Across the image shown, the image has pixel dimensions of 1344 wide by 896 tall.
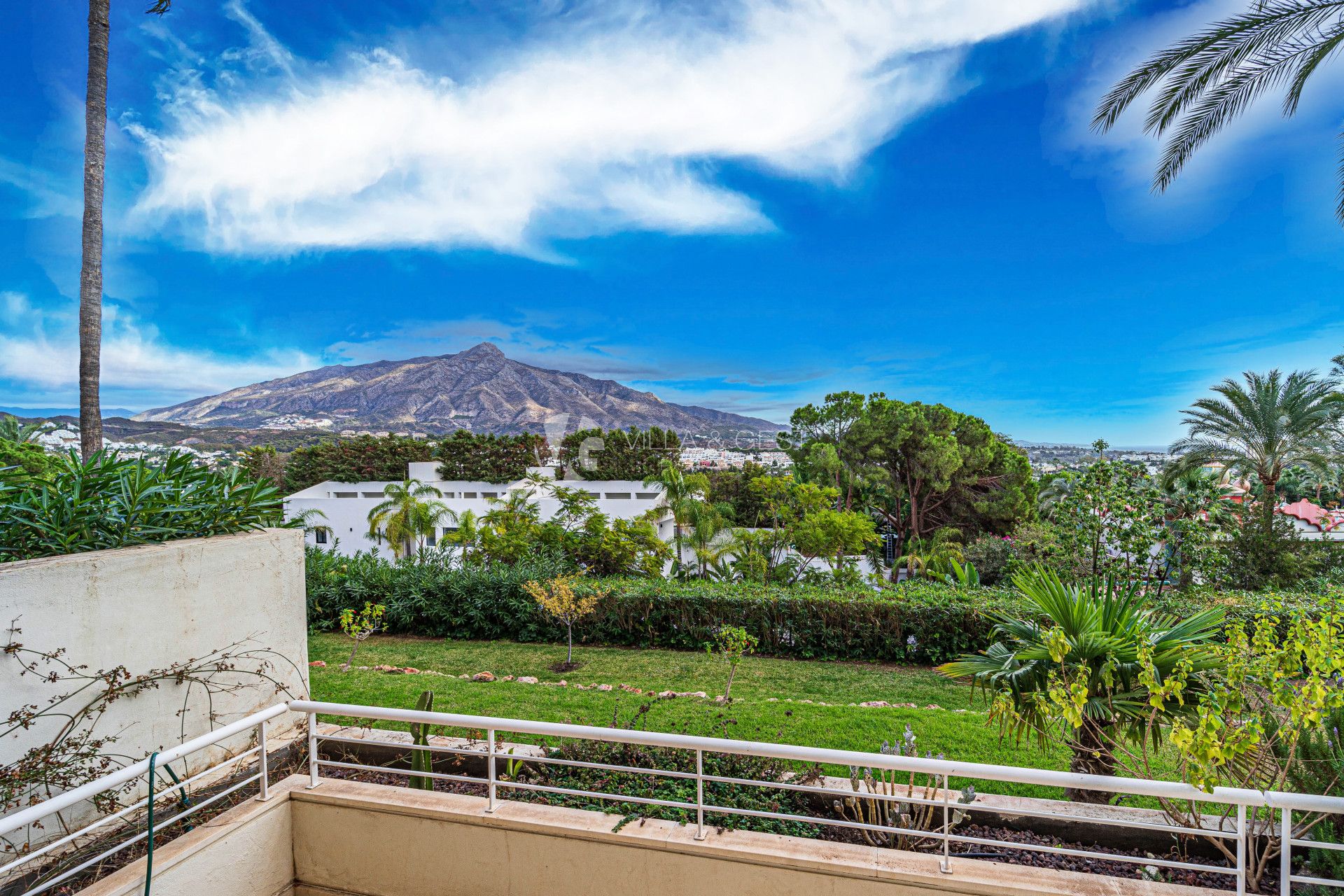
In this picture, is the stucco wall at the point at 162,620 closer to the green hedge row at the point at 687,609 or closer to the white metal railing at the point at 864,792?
the white metal railing at the point at 864,792

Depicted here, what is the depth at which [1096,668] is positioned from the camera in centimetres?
323

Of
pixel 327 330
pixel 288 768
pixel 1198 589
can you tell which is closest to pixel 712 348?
pixel 327 330

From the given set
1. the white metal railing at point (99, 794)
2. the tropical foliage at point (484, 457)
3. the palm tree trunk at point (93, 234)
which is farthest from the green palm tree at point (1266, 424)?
the tropical foliage at point (484, 457)

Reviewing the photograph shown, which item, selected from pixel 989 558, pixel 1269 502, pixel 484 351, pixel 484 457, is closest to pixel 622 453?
pixel 484 457

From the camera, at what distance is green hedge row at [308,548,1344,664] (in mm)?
9477

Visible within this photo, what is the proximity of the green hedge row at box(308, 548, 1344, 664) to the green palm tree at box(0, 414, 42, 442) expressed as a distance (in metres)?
5.93

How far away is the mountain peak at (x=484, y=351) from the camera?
83.1 metres

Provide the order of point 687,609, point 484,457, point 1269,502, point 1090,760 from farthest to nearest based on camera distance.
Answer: point 484,457 < point 1269,502 < point 687,609 < point 1090,760

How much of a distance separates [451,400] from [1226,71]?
67.4 metres

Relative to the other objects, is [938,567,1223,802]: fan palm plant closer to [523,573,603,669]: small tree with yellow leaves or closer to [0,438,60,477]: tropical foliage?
[523,573,603,669]: small tree with yellow leaves

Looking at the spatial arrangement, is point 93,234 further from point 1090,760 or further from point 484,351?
point 484,351

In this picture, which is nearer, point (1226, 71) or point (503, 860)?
point (503, 860)

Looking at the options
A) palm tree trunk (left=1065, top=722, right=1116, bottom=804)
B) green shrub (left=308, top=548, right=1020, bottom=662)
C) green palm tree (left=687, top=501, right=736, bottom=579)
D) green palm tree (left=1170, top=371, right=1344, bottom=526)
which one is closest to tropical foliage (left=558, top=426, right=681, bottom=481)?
green palm tree (left=687, top=501, right=736, bottom=579)

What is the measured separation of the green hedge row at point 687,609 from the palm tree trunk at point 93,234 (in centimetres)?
609
